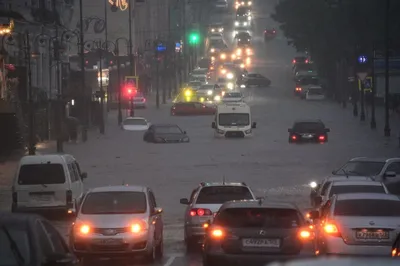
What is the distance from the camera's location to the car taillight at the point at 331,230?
18.3 meters

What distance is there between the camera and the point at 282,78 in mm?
130875

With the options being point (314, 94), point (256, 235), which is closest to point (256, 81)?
point (314, 94)

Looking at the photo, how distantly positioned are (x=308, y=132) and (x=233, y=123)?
680 cm

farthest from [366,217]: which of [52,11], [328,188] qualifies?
[52,11]

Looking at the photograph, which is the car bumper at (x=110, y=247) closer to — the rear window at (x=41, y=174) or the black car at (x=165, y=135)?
the rear window at (x=41, y=174)

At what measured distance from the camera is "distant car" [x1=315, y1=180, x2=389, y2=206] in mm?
24438

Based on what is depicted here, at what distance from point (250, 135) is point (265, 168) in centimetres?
1954

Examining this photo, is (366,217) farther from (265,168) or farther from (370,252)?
(265,168)

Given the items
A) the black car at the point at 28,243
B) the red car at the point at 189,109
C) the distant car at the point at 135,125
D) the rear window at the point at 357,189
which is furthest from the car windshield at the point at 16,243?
the red car at the point at 189,109

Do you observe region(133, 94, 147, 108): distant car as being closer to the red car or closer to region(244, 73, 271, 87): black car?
the red car

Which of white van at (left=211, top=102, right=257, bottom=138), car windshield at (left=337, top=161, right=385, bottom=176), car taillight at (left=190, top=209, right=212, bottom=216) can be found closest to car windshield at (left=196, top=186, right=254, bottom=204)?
car taillight at (left=190, top=209, right=212, bottom=216)

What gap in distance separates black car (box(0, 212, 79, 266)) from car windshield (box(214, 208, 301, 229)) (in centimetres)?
585

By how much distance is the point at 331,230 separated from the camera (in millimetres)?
18359

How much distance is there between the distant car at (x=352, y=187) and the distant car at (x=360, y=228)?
17.0 ft
